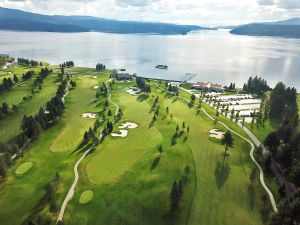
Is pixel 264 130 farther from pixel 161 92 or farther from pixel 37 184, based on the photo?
pixel 37 184

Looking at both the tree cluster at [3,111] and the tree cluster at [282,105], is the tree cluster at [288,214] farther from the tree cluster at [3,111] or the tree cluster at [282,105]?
the tree cluster at [3,111]

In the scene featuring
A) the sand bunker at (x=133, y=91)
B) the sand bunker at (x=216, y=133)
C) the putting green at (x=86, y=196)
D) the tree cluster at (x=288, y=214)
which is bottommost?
the sand bunker at (x=133, y=91)

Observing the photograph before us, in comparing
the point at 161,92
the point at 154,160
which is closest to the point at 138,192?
the point at 154,160

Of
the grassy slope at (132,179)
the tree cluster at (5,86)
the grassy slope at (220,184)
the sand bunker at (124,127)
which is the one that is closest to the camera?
the grassy slope at (220,184)

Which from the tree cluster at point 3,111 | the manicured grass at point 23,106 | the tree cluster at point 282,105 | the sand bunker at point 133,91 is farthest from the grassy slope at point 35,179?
the tree cluster at point 282,105

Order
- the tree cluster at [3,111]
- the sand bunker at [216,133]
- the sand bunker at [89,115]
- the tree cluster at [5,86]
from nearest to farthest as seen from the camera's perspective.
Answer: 1. the sand bunker at [216,133]
2. the tree cluster at [3,111]
3. the sand bunker at [89,115]
4. the tree cluster at [5,86]

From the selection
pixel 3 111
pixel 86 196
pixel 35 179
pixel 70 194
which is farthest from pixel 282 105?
pixel 3 111
